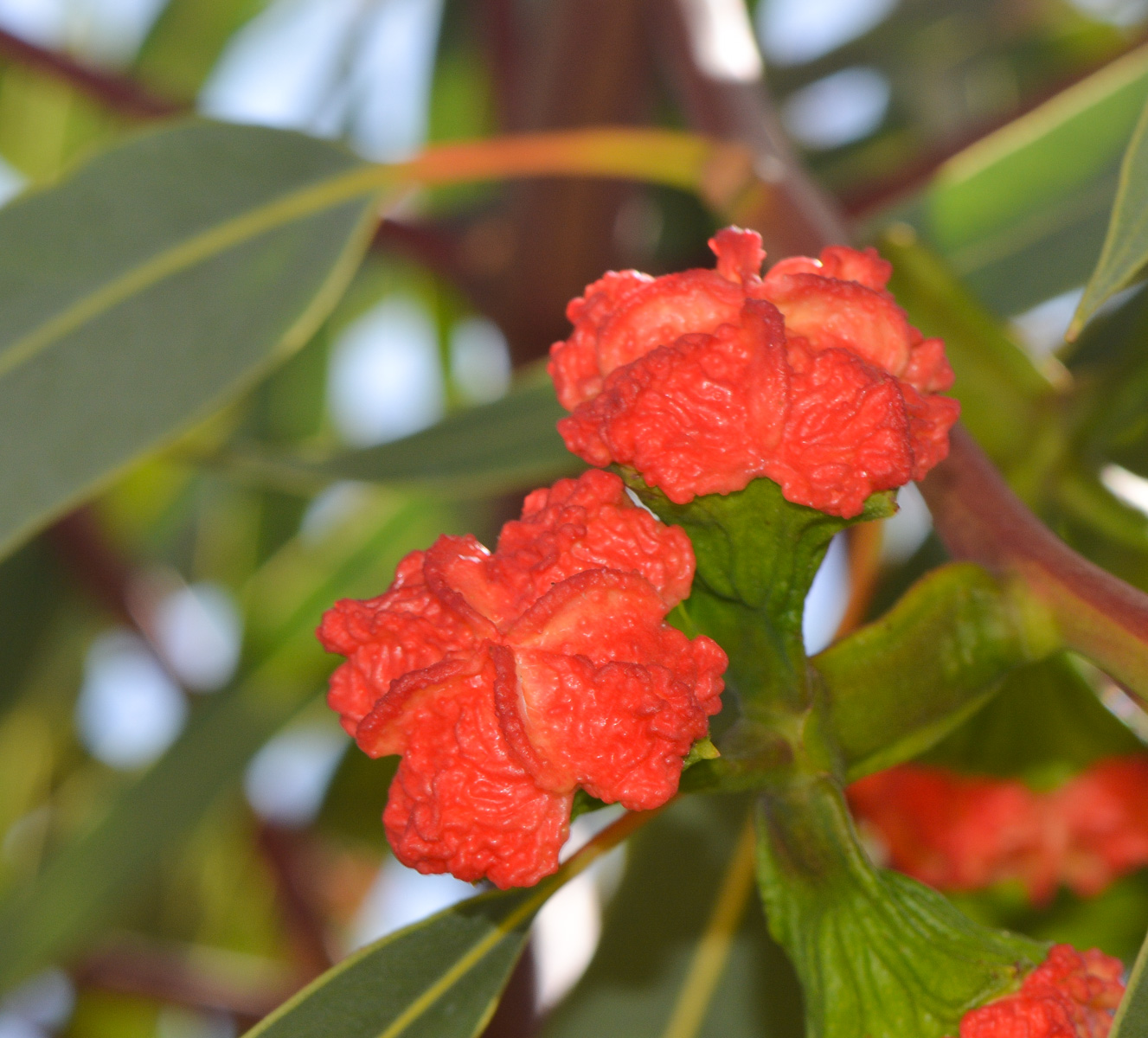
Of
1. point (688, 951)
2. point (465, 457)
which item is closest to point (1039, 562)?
point (688, 951)

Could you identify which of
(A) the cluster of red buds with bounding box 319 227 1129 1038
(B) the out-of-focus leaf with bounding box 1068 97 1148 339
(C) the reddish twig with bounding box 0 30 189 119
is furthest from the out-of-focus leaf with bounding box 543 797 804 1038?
(C) the reddish twig with bounding box 0 30 189 119

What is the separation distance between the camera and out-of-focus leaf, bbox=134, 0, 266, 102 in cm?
174

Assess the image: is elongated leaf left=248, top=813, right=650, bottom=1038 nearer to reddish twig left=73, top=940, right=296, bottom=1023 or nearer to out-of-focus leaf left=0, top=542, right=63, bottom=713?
reddish twig left=73, top=940, right=296, bottom=1023

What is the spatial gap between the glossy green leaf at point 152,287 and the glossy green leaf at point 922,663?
16.7 inches

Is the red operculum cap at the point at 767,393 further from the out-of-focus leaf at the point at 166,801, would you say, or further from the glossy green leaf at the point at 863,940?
the out-of-focus leaf at the point at 166,801

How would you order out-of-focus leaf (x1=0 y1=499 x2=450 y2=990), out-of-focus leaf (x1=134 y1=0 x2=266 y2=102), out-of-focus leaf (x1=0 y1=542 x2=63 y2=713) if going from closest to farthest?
out-of-focus leaf (x1=0 y1=499 x2=450 y2=990)
out-of-focus leaf (x1=0 y1=542 x2=63 y2=713)
out-of-focus leaf (x1=134 y1=0 x2=266 y2=102)

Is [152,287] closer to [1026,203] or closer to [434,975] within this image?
[434,975]

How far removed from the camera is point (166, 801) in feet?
3.96

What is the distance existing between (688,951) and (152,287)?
521mm

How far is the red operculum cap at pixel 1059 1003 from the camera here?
0.46 m

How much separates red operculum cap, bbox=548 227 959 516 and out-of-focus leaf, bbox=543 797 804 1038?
1.44 ft

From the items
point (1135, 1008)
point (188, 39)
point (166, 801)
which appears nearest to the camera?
point (1135, 1008)

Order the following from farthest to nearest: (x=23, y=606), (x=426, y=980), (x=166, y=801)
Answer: (x=23, y=606) → (x=166, y=801) → (x=426, y=980)

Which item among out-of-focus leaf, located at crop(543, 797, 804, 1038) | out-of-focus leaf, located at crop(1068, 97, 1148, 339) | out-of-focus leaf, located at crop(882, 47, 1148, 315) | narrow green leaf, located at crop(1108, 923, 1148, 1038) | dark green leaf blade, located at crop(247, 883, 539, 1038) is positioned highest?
out-of-focus leaf, located at crop(1068, 97, 1148, 339)
